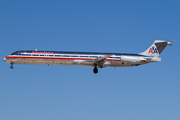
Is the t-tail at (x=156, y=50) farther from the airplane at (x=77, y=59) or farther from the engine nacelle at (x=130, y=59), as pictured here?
the engine nacelle at (x=130, y=59)

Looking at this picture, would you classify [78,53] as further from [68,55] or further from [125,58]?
[125,58]

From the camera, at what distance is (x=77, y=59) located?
2313 inches

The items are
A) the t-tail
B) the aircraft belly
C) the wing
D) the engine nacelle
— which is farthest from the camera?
the t-tail

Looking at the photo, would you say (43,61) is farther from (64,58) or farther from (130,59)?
(130,59)

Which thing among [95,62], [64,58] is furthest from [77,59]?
[95,62]

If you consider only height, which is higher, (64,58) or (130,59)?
(64,58)

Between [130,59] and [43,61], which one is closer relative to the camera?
[43,61]

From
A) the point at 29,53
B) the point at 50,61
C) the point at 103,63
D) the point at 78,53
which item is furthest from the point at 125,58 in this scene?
the point at 29,53

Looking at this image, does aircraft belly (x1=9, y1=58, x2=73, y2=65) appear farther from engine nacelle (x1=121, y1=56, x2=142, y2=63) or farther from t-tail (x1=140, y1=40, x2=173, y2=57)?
t-tail (x1=140, y1=40, x2=173, y2=57)

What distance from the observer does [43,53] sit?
58.9 metres

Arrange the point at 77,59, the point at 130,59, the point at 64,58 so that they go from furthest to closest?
the point at 130,59 < the point at 77,59 < the point at 64,58

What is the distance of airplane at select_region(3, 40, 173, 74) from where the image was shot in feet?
192

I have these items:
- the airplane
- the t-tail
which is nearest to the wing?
the airplane

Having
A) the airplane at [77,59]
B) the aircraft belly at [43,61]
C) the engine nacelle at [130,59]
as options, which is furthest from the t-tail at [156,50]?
the aircraft belly at [43,61]
